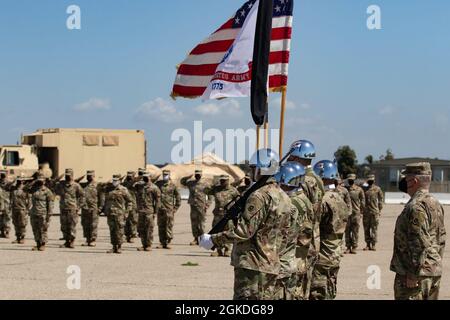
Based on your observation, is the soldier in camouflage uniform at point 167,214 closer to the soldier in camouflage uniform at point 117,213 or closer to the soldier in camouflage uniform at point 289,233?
the soldier in camouflage uniform at point 117,213

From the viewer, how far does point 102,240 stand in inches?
830

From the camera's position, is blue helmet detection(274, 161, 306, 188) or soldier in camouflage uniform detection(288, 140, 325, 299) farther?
soldier in camouflage uniform detection(288, 140, 325, 299)

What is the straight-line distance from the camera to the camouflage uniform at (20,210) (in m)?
19.9

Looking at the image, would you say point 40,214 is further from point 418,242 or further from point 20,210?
point 418,242

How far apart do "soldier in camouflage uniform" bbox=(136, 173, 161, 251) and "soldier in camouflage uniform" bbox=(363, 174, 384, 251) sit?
16.4ft

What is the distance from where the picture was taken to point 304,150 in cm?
873

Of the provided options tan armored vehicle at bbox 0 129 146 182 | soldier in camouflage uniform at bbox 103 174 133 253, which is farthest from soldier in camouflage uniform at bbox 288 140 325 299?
tan armored vehicle at bbox 0 129 146 182

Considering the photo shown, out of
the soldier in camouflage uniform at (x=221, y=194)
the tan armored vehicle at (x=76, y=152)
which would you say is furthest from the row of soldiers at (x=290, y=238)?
the tan armored vehicle at (x=76, y=152)

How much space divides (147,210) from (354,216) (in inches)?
184

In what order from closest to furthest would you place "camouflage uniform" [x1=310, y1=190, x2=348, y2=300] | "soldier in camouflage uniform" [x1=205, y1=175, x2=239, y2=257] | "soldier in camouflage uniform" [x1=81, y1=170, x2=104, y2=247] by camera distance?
"camouflage uniform" [x1=310, y1=190, x2=348, y2=300] → "soldier in camouflage uniform" [x1=205, y1=175, x2=239, y2=257] → "soldier in camouflage uniform" [x1=81, y1=170, x2=104, y2=247]

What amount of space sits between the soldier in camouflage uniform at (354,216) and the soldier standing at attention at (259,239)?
442 inches

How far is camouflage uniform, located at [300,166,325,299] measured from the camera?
8.78 m

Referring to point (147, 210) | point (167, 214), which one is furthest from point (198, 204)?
point (147, 210)

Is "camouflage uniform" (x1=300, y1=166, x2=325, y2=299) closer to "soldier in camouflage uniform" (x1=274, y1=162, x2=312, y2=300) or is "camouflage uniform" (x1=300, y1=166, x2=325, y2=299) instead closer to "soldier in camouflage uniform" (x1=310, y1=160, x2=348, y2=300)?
"soldier in camouflage uniform" (x1=310, y1=160, x2=348, y2=300)
